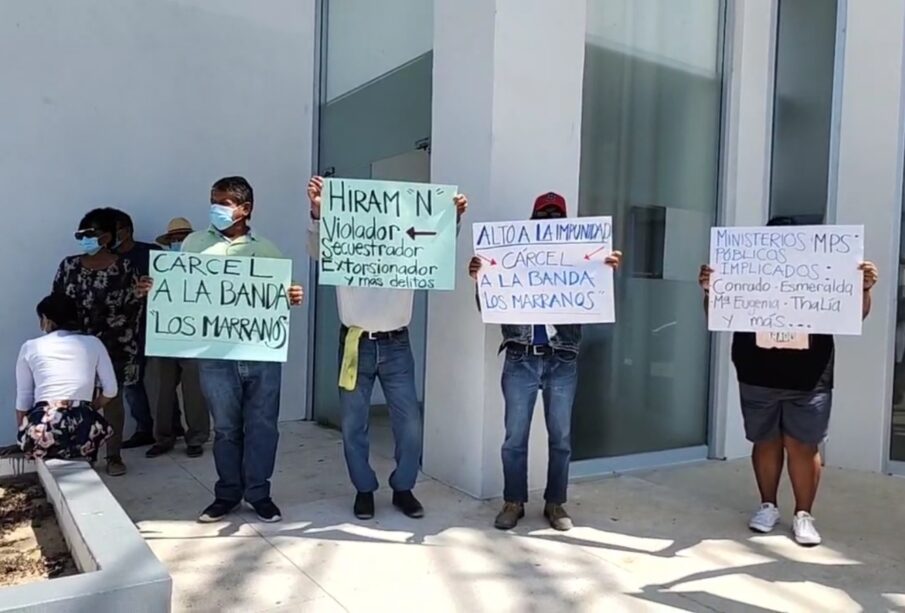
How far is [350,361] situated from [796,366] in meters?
2.18

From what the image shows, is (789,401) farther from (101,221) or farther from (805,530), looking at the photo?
(101,221)

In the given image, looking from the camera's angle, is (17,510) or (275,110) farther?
(275,110)

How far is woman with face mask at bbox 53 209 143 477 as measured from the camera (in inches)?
174

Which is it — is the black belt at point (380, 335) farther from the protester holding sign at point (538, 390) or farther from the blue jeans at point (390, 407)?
the protester holding sign at point (538, 390)

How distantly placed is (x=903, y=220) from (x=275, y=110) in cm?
463

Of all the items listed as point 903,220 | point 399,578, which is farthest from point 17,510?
point 903,220

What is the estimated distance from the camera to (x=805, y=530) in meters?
3.40

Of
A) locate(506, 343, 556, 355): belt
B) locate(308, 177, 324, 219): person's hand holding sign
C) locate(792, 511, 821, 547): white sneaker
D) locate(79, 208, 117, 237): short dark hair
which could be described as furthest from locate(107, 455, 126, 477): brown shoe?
locate(792, 511, 821, 547): white sneaker

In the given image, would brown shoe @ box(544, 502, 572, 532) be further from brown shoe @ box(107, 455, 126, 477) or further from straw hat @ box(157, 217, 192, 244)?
straw hat @ box(157, 217, 192, 244)

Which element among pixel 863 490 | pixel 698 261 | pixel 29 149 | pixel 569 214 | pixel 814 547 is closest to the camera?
pixel 814 547

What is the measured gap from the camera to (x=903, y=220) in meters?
4.77

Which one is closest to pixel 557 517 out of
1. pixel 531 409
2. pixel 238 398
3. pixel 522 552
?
pixel 522 552

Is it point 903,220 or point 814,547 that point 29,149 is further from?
point 903,220

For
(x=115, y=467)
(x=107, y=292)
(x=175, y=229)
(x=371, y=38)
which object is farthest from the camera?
(x=371, y=38)
